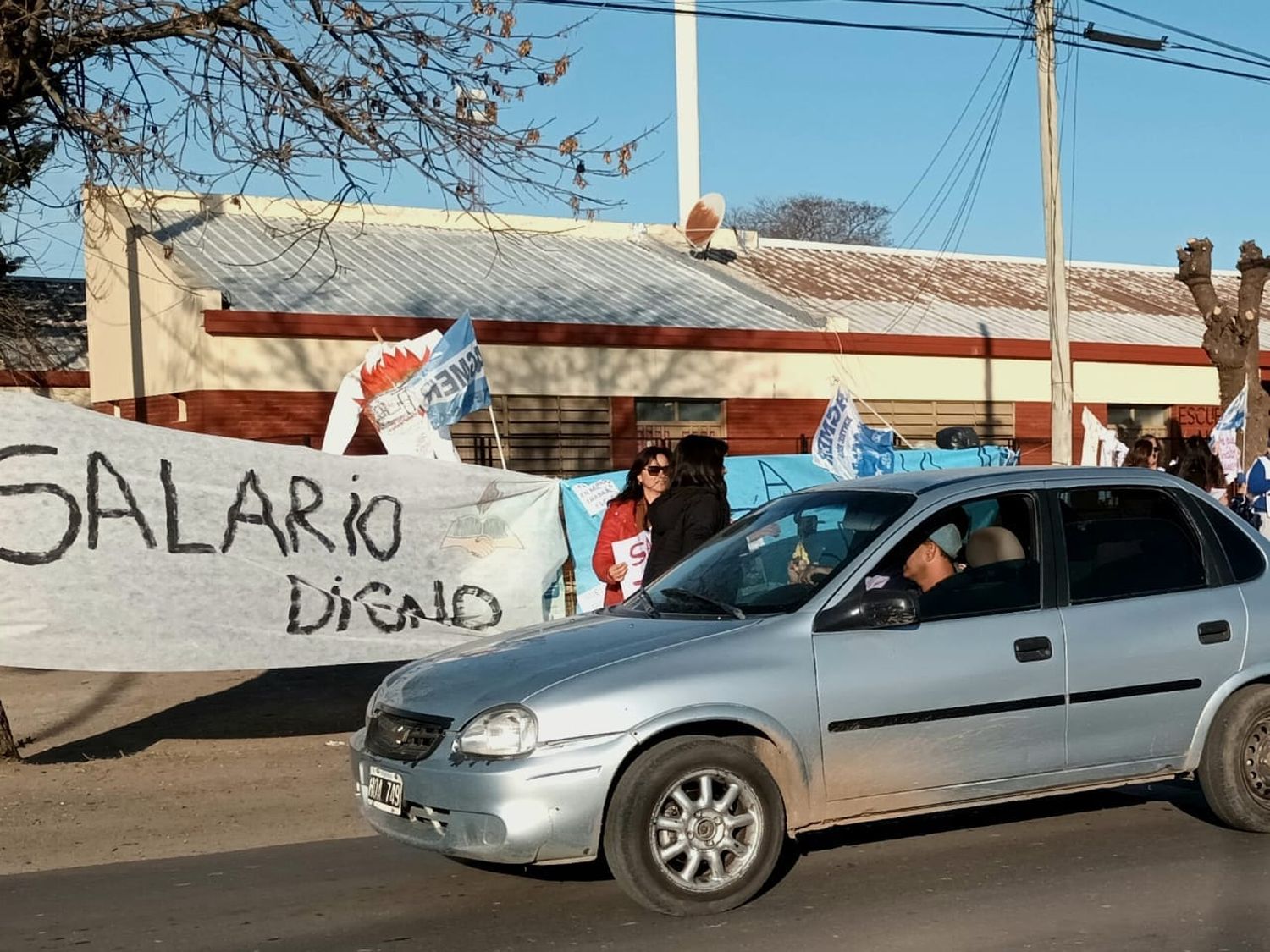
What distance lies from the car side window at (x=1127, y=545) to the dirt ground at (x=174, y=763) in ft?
12.0

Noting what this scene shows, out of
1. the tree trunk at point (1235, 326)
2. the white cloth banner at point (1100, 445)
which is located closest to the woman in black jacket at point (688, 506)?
the white cloth banner at point (1100, 445)

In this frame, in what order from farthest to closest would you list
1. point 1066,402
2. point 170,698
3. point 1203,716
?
point 1066,402
point 170,698
point 1203,716

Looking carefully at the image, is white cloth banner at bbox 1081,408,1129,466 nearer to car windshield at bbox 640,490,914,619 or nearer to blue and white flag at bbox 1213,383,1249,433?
blue and white flag at bbox 1213,383,1249,433

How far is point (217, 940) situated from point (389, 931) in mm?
609

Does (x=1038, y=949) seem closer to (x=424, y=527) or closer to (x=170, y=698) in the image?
(x=424, y=527)

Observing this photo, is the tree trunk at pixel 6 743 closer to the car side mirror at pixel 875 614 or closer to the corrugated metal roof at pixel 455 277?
the car side mirror at pixel 875 614

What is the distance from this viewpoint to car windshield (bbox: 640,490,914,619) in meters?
6.39

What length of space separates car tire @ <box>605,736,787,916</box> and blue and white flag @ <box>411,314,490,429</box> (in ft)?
19.0

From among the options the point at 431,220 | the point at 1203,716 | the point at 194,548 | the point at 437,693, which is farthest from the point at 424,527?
the point at 431,220

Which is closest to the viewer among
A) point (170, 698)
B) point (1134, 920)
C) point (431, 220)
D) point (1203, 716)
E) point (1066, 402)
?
point (1134, 920)

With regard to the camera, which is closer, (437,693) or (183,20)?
(437,693)

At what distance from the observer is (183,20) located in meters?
9.59

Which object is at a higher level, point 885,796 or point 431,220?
point 431,220

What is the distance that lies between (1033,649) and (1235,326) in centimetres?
1565
